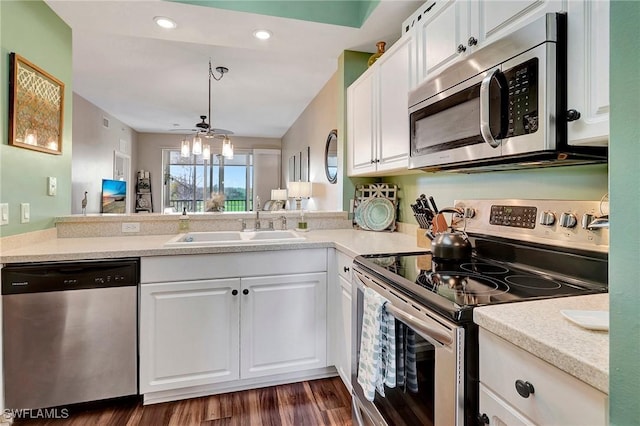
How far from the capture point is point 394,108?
1.98 m

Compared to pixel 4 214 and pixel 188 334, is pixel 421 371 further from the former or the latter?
pixel 4 214

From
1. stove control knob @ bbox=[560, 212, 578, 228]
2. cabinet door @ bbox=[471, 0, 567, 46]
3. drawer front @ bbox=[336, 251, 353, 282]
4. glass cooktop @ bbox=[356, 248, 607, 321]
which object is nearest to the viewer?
glass cooktop @ bbox=[356, 248, 607, 321]

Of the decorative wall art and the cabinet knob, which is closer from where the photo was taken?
the cabinet knob

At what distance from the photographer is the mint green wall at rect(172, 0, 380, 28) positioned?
202cm

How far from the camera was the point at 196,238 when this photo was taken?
2.34 meters

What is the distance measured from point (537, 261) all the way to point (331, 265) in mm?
1083

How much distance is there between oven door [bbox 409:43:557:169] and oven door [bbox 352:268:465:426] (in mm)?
623

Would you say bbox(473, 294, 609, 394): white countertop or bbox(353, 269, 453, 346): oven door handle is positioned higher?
bbox(473, 294, 609, 394): white countertop

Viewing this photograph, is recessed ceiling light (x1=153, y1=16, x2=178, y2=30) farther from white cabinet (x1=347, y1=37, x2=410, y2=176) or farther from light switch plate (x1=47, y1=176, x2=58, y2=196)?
white cabinet (x1=347, y1=37, x2=410, y2=176)

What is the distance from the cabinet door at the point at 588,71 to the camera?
88 centimetres

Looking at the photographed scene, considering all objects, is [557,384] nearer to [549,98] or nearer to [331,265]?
[549,98]

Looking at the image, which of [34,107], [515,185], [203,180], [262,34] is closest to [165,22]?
[262,34]

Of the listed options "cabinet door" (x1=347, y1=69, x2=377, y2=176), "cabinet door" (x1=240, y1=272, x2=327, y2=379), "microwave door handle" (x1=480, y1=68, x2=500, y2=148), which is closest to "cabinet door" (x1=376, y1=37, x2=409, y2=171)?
"cabinet door" (x1=347, y1=69, x2=377, y2=176)

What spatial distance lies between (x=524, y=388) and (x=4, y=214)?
2.28 meters
